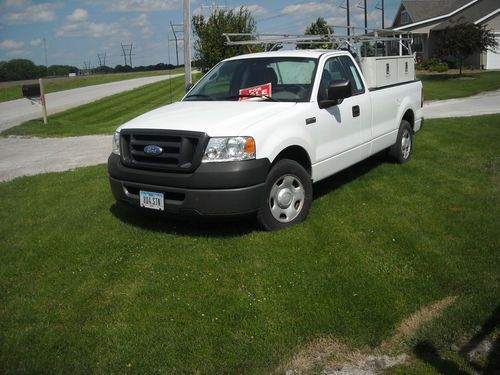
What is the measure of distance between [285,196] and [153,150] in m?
1.43

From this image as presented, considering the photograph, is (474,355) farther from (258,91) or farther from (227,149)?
(258,91)

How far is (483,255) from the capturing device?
453cm

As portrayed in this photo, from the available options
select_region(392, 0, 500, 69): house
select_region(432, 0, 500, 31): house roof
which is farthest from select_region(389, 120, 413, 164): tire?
select_region(432, 0, 500, 31): house roof

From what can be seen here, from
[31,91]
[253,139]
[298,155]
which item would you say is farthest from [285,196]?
[31,91]

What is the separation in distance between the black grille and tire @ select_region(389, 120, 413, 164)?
4185mm

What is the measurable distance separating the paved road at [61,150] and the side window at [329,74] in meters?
5.43

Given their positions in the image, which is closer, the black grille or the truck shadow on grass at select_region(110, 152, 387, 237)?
the black grille

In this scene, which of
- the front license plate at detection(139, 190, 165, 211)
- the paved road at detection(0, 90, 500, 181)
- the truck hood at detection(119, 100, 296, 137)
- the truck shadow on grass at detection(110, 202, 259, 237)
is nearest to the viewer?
the truck hood at detection(119, 100, 296, 137)

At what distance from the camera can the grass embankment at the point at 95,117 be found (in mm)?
15297

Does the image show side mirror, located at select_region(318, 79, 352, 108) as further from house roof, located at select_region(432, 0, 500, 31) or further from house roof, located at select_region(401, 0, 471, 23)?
house roof, located at select_region(401, 0, 471, 23)

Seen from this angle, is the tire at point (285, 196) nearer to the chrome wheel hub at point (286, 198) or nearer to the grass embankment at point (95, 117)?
the chrome wheel hub at point (286, 198)

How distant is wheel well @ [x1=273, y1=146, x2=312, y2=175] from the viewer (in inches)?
211

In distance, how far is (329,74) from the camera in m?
6.20

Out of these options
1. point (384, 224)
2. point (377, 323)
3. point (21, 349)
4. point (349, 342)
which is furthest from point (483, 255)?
point (21, 349)
